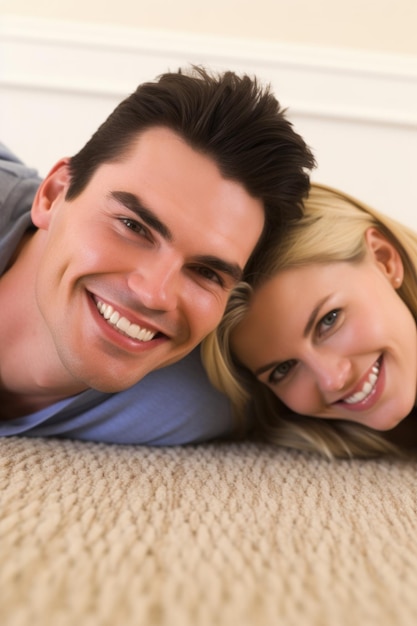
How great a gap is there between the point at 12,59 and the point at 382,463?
1394 millimetres

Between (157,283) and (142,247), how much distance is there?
0.19ft

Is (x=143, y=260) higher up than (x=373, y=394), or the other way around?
(x=143, y=260)

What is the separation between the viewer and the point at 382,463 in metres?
1.03

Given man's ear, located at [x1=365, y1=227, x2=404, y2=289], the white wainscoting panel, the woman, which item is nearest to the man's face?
the woman

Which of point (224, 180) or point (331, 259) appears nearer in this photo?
point (224, 180)

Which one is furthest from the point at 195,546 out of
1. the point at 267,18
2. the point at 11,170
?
the point at 267,18

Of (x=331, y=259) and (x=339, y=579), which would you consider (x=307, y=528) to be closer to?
(x=339, y=579)

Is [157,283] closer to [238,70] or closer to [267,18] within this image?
[238,70]

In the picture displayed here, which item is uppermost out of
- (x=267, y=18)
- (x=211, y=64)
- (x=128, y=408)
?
(x=267, y=18)

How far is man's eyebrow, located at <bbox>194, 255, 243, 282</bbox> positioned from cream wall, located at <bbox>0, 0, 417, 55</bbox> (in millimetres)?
1048

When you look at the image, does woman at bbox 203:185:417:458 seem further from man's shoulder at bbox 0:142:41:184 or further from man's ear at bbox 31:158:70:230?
man's shoulder at bbox 0:142:41:184

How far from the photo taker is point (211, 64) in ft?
5.52

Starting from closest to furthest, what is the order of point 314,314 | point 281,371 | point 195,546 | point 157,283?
point 195,546 → point 157,283 → point 314,314 → point 281,371

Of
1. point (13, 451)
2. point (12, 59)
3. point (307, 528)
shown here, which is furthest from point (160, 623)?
point (12, 59)
